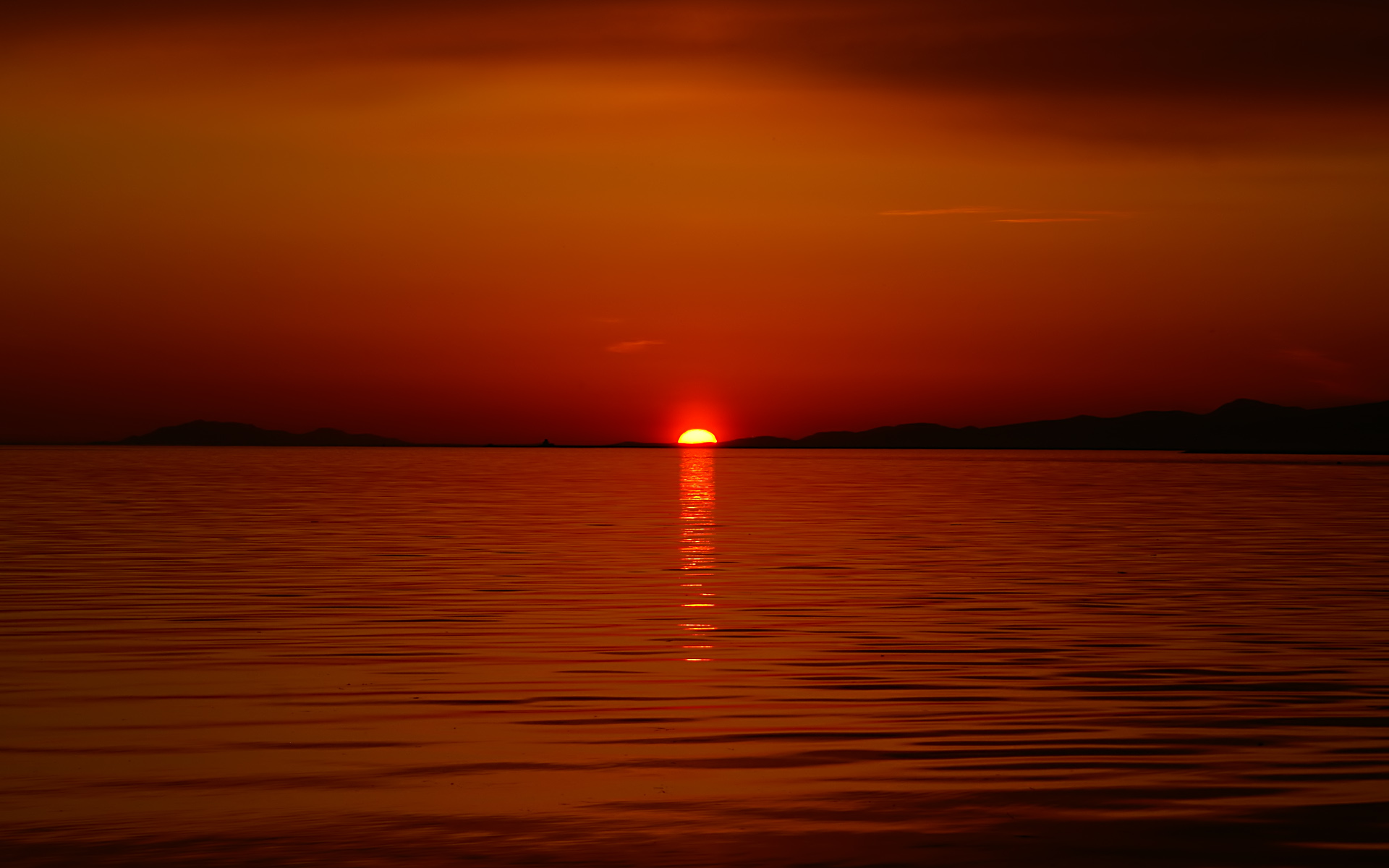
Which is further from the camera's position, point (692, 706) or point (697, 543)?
point (697, 543)

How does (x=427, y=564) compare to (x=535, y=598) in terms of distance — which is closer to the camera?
(x=535, y=598)

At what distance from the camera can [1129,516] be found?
5341cm

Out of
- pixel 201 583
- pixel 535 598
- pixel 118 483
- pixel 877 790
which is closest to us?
pixel 877 790

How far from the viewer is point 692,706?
15266 millimetres

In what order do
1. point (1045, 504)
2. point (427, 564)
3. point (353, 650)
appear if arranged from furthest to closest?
point (1045, 504) < point (427, 564) < point (353, 650)

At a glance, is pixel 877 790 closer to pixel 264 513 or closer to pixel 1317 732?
pixel 1317 732

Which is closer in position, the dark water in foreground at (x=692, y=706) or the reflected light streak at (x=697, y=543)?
the dark water in foreground at (x=692, y=706)

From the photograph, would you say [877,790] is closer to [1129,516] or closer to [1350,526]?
[1350,526]

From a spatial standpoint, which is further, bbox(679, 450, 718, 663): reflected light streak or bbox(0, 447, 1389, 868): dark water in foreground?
bbox(679, 450, 718, 663): reflected light streak

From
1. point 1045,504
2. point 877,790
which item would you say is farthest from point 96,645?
point 1045,504

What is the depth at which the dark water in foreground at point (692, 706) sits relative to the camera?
403 inches

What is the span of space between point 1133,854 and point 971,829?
3.67 feet

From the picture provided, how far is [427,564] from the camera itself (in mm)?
31609

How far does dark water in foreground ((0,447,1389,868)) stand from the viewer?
403 inches
